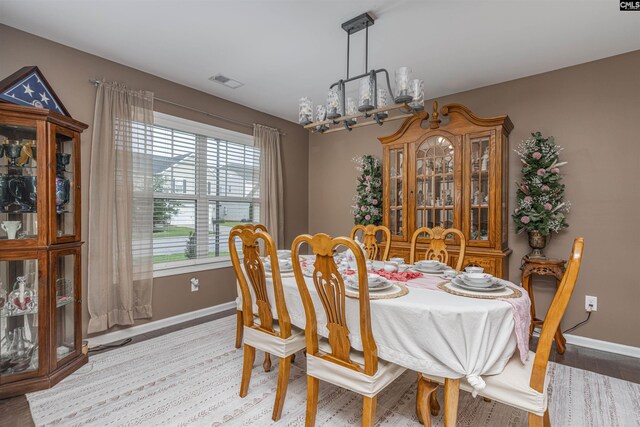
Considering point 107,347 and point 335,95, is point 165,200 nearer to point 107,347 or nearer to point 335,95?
point 107,347

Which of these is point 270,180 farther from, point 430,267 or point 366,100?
point 430,267

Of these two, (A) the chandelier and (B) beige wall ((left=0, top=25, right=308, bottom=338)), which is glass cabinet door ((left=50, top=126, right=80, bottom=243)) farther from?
(A) the chandelier

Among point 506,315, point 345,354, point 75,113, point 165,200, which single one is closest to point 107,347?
point 165,200

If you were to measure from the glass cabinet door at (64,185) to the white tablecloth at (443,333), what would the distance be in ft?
7.29

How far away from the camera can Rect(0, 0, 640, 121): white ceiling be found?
2.20 meters

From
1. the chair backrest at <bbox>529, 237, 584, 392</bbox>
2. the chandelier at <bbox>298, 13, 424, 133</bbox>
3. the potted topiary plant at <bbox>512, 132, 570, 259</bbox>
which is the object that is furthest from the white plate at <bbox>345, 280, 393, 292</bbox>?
the potted topiary plant at <bbox>512, 132, 570, 259</bbox>

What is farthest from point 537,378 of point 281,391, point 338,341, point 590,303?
point 590,303

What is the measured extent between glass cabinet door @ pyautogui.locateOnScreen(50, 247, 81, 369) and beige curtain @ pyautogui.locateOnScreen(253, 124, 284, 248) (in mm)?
2190

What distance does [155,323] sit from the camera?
330cm

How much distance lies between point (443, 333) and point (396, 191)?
244cm

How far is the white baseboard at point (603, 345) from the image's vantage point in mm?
2754

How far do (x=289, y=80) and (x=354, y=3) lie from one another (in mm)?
1402

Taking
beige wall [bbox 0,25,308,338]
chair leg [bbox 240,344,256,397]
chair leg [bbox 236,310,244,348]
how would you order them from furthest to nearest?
chair leg [bbox 236,310,244,348] < beige wall [bbox 0,25,308,338] < chair leg [bbox 240,344,256,397]

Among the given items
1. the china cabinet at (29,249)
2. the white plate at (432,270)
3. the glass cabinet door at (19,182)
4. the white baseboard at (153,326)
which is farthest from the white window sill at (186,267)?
the white plate at (432,270)
